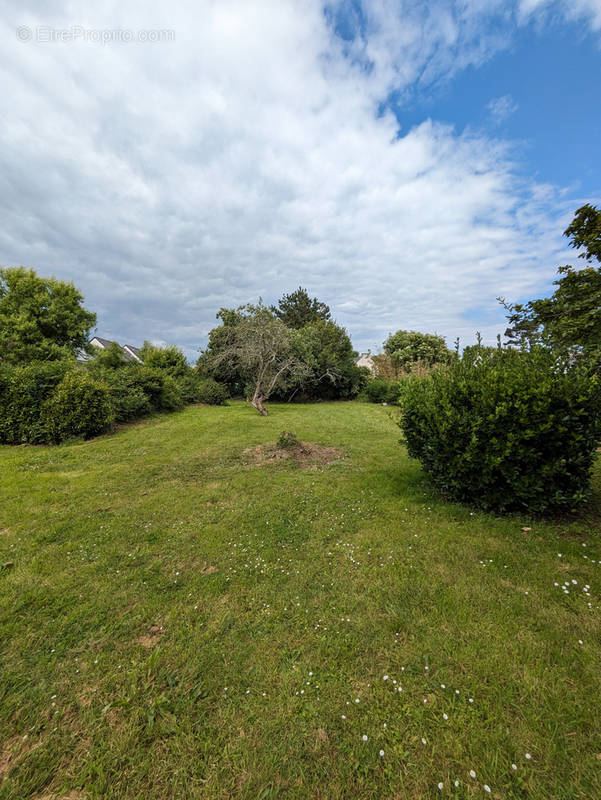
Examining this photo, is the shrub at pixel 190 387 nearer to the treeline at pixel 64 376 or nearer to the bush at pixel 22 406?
the treeline at pixel 64 376

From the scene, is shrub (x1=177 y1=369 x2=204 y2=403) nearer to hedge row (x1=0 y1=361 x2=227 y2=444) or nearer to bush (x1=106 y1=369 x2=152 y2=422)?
bush (x1=106 y1=369 x2=152 y2=422)

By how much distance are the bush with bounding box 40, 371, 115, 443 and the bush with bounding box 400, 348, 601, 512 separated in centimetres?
949

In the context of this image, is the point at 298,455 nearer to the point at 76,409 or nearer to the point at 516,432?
the point at 516,432

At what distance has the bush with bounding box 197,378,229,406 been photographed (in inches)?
720

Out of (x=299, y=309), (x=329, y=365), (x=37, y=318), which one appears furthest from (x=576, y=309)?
(x=299, y=309)

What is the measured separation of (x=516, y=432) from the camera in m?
3.71

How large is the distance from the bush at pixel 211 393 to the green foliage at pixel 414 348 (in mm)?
12971

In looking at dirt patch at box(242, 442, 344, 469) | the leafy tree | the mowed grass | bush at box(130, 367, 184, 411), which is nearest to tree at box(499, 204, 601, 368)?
the mowed grass

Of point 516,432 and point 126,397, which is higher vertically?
point 126,397

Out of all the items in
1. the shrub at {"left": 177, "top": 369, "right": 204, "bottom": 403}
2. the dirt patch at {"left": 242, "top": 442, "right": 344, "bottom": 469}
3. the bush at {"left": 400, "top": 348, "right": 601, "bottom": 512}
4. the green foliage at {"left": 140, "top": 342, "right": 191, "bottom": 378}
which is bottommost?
the dirt patch at {"left": 242, "top": 442, "right": 344, "bottom": 469}

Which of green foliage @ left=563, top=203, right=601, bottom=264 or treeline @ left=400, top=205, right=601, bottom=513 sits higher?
green foliage @ left=563, top=203, right=601, bottom=264

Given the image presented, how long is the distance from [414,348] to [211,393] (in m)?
16.0

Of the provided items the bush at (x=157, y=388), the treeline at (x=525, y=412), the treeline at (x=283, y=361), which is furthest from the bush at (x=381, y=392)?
the treeline at (x=525, y=412)

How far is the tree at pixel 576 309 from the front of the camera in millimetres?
4316
